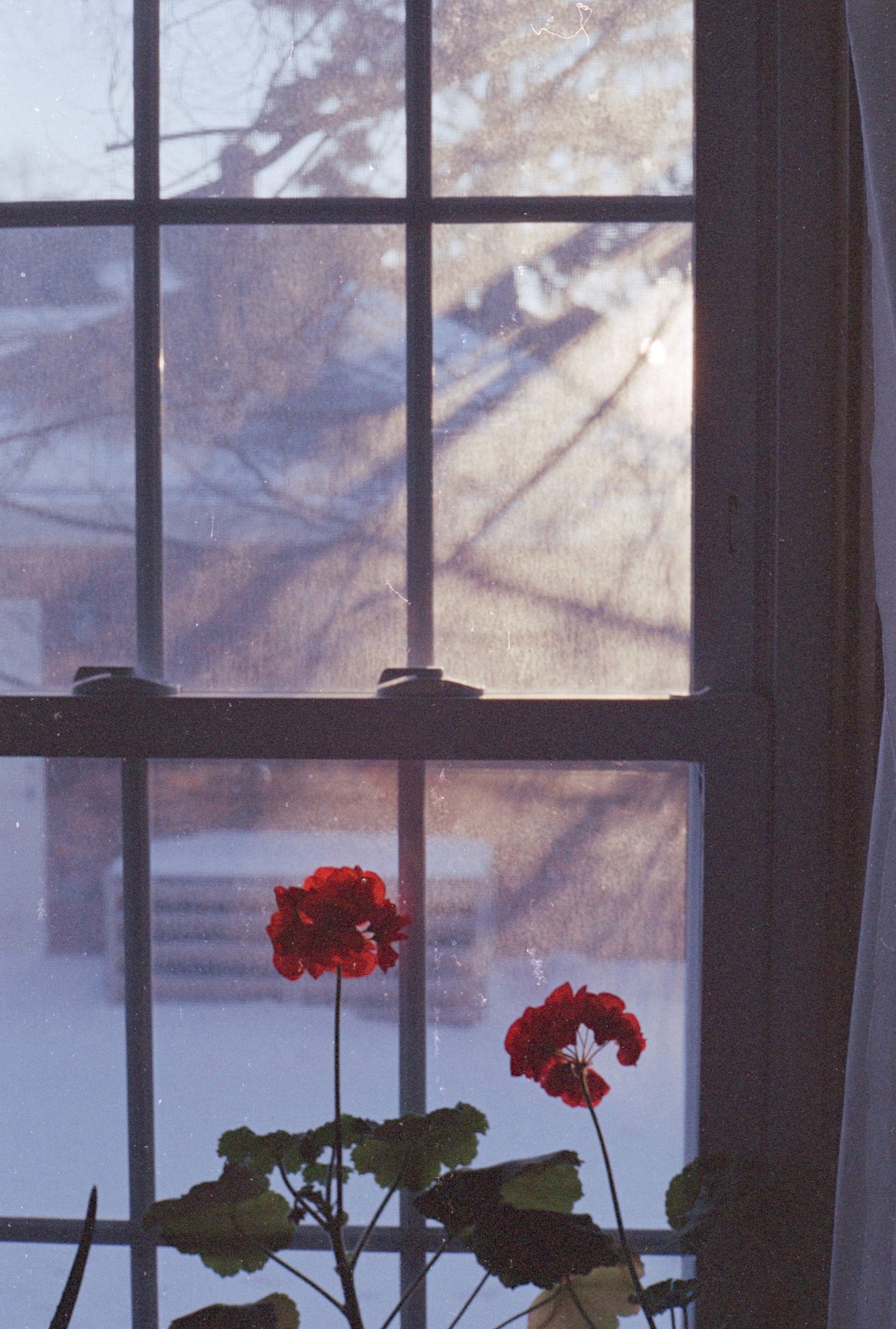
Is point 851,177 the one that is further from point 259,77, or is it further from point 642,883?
point 642,883

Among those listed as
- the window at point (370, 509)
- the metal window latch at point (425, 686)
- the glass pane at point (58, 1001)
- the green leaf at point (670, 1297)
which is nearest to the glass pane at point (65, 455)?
the window at point (370, 509)

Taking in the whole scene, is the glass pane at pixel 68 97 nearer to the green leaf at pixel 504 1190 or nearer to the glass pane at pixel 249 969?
the glass pane at pixel 249 969

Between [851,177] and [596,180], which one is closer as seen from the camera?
[851,177]

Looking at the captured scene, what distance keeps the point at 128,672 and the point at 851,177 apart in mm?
979

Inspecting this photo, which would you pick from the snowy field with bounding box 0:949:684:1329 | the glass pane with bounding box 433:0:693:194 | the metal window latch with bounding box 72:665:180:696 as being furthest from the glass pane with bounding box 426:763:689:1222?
the glass pane with bounding box 433:0:693:194

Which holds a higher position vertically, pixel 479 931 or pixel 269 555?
pixel 269 555

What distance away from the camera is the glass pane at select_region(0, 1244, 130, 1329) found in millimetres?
1317

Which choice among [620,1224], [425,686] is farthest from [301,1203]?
[425,686]

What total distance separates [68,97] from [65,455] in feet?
1.39

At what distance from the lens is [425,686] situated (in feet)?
4.11

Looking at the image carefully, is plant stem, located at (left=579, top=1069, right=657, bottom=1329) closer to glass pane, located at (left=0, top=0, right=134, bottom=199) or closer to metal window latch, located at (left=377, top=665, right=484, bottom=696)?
metal window latch, located at (left=377, top=665, right=484, bottom=696)

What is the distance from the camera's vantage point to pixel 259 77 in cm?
127

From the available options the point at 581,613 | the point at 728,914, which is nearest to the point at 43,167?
the point at 581,613

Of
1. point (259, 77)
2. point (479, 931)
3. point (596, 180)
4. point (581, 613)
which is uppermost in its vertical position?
point (259, 77)
